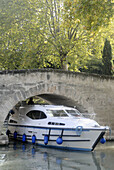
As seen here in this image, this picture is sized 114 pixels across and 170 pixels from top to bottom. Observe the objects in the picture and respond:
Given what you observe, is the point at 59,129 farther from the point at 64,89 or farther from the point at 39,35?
the point at 39,35

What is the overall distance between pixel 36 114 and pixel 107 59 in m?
7.24

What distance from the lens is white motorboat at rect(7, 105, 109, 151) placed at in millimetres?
13945

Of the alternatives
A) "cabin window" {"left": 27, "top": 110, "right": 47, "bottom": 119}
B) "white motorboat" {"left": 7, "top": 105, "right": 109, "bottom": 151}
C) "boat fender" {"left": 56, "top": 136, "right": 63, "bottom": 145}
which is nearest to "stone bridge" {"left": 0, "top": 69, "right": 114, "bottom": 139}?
"cabin window" {"left": 27, "top": 110, "right": 47, "bottom": 119}

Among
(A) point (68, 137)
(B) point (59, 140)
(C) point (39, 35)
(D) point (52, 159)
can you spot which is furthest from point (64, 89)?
(C) point (39, 35)

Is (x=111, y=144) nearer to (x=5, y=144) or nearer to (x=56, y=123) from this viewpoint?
(x=56, y=123)

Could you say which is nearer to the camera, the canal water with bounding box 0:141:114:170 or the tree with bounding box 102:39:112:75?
the canal water with bounding box 0:141:114:170

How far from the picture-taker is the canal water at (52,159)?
10945 millimetres

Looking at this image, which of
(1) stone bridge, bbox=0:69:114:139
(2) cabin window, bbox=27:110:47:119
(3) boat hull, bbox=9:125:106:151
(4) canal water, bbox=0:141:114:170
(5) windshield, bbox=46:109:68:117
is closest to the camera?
(4) canal water, bbox=0:141:114:170

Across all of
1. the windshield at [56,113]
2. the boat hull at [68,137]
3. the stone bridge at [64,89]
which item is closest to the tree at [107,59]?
the stone bridge at [64,89]

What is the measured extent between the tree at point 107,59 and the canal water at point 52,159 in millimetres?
6604

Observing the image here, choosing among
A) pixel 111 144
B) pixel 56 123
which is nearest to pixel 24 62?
pixel 56 123

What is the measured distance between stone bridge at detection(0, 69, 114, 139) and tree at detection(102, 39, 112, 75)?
1961 millimetres

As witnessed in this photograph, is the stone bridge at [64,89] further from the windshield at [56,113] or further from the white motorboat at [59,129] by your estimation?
the white motorboat at [59,129]

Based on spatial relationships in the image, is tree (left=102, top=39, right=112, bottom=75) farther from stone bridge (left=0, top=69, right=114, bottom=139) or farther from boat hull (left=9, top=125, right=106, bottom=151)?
boat hull (left=9, top=125, right=106, bottom=151)
